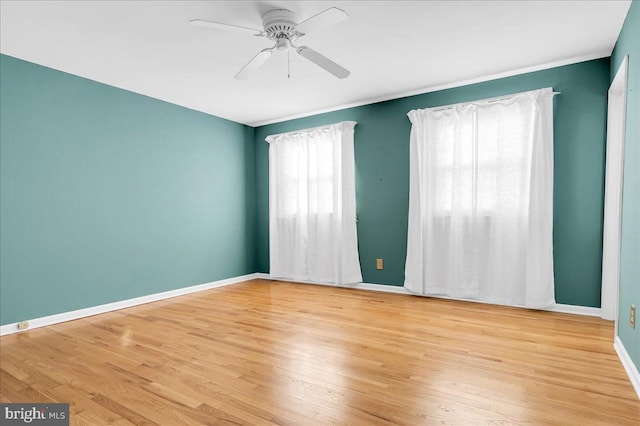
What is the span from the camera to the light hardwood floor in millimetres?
1753

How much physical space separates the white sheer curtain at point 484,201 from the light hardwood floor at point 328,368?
38 centimetres

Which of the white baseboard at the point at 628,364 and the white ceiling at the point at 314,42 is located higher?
the white ceiling at the point at 314,42

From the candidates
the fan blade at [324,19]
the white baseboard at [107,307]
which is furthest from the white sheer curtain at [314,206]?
the fan blade at [324,19]

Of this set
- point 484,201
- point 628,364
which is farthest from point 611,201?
point 628,364

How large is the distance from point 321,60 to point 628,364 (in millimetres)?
2749

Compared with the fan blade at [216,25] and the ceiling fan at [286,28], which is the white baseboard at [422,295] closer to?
the ceiling fan at [286,28]

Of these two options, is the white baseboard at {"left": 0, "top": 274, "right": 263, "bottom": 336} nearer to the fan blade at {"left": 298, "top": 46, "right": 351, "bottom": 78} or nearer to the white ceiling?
the white ceiling

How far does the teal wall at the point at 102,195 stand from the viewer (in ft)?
10.5

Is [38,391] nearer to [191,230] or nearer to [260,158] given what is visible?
[191,230]

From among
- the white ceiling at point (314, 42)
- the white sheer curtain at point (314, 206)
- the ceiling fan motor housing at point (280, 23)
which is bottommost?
the white sheer curtain at point (314, 206)

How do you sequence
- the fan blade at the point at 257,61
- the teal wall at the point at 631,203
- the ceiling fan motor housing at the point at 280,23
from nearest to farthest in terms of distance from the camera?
the teal wall at the point at 631,203
the ceiling fan motor housing at the point at 280,23
the fan blade at the point at 257,61

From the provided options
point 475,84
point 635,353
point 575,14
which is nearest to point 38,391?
point 635,353

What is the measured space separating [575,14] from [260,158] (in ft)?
14.0

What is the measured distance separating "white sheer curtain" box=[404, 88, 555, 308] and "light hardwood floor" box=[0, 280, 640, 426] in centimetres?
38
